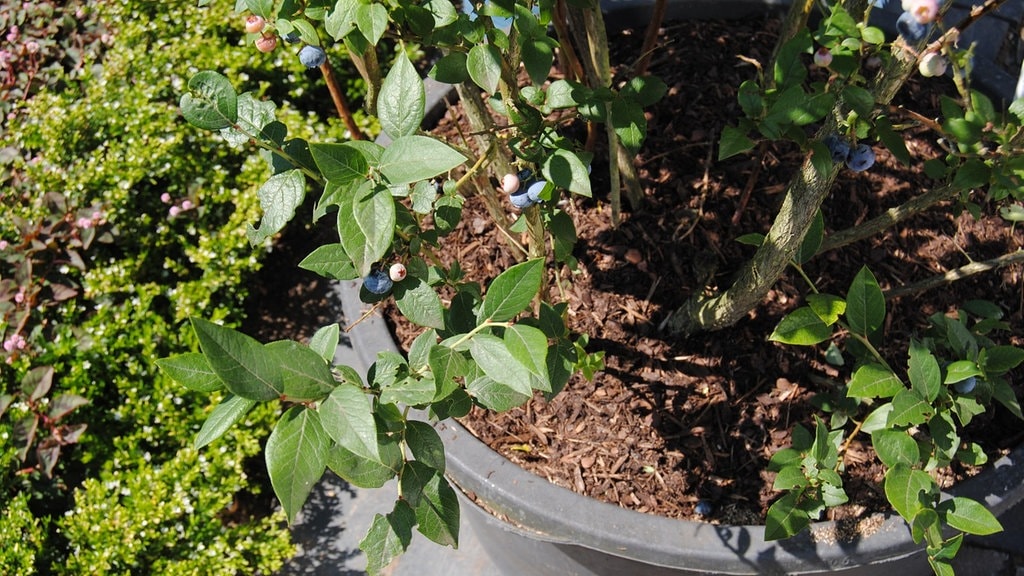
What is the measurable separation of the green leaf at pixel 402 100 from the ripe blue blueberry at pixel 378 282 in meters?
0.18

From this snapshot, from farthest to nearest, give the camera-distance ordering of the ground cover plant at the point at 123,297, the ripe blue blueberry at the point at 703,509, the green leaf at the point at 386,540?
the ground cover plant at the point at 123,297
the ripe blue blueberry at the point at 703,509
the green leaf at the point at 386,540

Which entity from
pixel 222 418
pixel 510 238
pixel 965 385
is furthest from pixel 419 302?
pixel 965 385

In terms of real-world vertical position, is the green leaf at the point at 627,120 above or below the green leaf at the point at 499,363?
above

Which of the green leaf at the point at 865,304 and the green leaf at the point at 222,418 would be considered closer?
the green leaf at the point at 222,418

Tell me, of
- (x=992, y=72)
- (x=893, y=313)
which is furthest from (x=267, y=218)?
(x=992, y=72)

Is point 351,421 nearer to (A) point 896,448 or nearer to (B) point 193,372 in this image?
(B) point 193,372

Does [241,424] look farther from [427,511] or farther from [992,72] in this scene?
[992,72]

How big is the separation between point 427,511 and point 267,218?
1.30 feet

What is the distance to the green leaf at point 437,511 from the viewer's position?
1003mm

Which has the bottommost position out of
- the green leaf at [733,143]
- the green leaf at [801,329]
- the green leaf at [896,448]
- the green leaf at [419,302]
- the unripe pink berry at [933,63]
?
the green leaf at [896,448]

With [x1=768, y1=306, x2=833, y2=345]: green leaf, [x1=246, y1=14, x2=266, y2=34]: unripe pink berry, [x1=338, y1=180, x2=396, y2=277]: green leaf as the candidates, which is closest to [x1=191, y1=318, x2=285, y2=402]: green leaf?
[x1=338, y1=180, x2=396, y2=277]: green leaf

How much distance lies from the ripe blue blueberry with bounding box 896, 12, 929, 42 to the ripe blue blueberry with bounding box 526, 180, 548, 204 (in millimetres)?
453

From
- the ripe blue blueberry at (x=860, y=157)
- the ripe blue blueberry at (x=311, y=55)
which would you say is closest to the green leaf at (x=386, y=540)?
the ripe blue blueberry at (x=311, y=55)

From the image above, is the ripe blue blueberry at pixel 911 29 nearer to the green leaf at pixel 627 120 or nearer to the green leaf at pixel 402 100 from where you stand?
Answer: the green leaf at pixel 627 120
